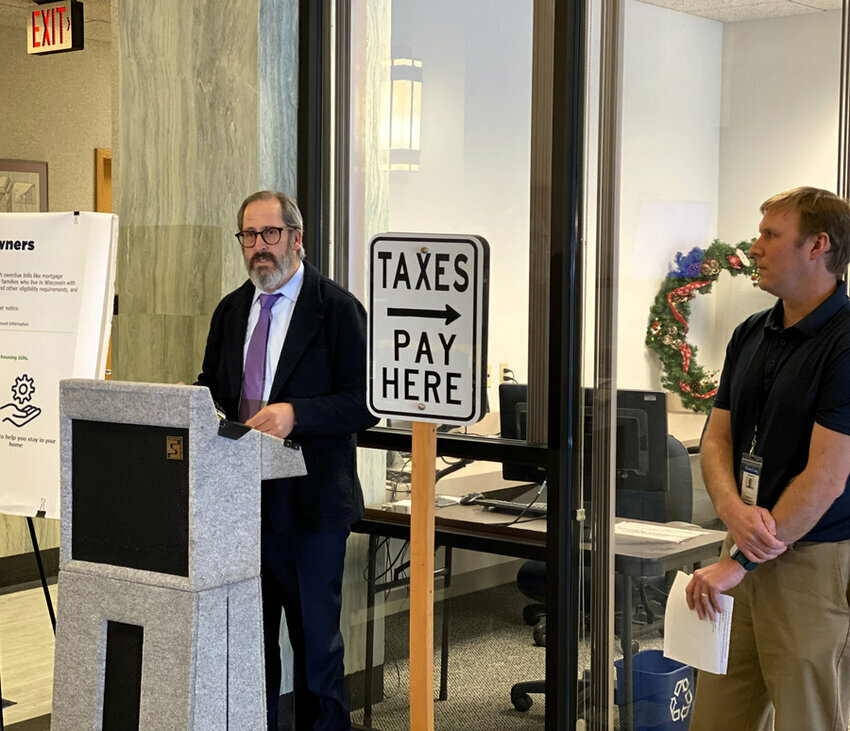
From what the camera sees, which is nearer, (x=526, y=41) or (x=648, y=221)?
(x=648, y=221)

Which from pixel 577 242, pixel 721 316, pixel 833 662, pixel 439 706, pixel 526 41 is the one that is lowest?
pixel 439 706

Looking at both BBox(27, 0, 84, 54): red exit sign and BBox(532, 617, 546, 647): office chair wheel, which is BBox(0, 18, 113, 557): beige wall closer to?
BBox(27, 0, 84, 54): red exit sign

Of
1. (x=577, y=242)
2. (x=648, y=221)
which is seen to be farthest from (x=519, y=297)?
(x=648, y=221)

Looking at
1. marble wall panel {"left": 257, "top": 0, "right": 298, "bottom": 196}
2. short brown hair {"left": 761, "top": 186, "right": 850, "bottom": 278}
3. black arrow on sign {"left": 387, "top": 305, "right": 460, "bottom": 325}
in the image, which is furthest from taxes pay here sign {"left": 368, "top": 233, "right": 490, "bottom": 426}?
marble wall panel {"left": 257, "top": 0, "right": 298, "bottom": 196}

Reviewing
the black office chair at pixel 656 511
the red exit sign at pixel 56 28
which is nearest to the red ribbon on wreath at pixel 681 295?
the black office chair at pixel 656 511

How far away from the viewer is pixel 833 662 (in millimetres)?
2311

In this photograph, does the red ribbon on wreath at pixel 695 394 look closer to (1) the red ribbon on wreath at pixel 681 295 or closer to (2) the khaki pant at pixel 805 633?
(1) the red ribbon on wreath at pixel 681 295

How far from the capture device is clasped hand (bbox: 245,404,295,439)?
2705 mm

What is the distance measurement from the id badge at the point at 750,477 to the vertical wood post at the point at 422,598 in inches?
29.9

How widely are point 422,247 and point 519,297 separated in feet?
3.66

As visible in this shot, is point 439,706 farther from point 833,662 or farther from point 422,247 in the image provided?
point 422,247

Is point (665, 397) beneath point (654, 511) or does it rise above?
above

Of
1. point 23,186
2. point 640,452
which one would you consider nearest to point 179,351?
point 640,452

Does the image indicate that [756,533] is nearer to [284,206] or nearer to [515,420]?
[515,420]
